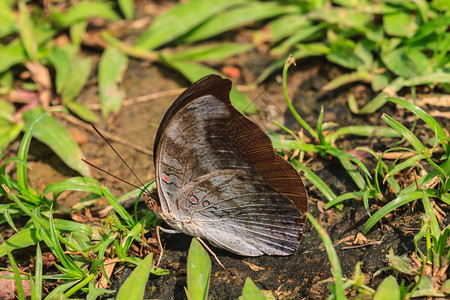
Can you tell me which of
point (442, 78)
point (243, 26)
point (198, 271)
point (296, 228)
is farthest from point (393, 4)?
point (198, 271)

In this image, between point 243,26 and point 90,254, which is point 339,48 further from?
point 90,254

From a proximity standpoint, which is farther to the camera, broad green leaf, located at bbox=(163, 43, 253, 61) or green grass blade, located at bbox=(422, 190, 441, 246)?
broad green leaf, located at bbox=(163, 43, 253, 61)

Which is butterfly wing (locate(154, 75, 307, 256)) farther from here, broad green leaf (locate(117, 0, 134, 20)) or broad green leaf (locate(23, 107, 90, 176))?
broad green leaf (locate(117, 0, 134, 20))

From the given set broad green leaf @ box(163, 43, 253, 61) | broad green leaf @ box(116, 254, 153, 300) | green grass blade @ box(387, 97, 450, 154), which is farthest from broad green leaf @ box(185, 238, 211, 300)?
broad green leaf @ box(163, 43, 253, 61)

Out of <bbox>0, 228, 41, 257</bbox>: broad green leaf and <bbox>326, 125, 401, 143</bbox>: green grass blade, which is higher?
<bbox>326, 125, 401, 143</bbox>: green grass blade

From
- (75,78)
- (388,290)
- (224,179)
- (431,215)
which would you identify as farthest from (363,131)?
(75,78)

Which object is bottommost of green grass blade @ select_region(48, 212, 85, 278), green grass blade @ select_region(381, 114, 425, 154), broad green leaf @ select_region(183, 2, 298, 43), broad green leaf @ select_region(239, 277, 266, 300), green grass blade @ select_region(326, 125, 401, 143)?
broad green leaf @ select_region(239, 277, 266, 300)

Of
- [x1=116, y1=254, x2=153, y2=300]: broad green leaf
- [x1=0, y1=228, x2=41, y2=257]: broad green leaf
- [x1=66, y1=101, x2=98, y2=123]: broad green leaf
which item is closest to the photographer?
[x1=116, y1=254, x2=153, y2=300]: broad green leaf

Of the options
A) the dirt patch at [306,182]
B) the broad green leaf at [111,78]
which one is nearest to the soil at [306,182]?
the dirt patch at [306,182]

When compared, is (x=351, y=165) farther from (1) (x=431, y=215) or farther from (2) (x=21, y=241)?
(2) (x=21, y=241)
